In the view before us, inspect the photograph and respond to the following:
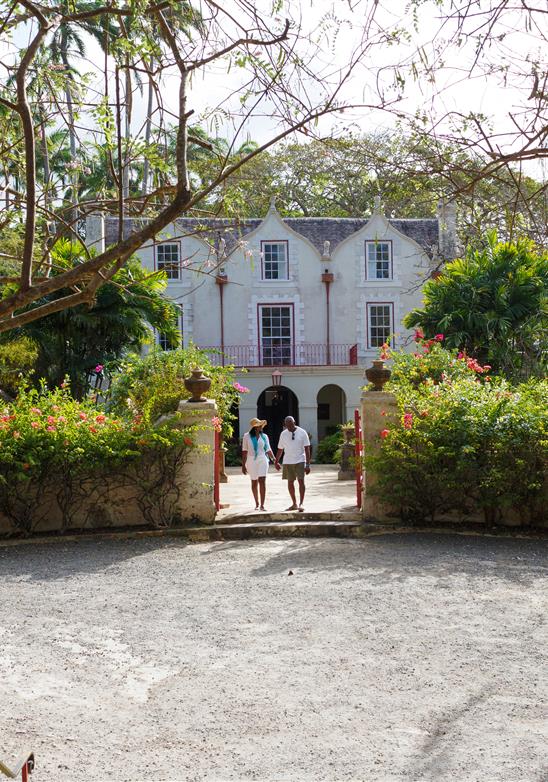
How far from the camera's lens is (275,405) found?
31.2 meters

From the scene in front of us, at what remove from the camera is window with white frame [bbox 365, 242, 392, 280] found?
30.5 m

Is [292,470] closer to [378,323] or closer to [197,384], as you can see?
[197,384]

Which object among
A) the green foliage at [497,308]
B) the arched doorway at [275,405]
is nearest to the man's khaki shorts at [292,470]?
the green foliage at [497,308]

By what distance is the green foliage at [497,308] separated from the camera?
18938 mm

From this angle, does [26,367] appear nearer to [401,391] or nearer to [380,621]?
[401,391]

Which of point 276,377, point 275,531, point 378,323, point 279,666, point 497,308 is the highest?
point 378,323

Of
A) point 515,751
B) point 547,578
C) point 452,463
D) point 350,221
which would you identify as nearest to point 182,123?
point 515,751

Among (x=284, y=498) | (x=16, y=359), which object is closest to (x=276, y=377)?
(x=16, y=359)

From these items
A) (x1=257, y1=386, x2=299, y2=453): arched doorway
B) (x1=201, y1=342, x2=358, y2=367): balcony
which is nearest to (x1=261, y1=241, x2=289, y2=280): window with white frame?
(x1=201, y1=342, x2=358, y2=367): balcony

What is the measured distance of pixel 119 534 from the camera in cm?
1105

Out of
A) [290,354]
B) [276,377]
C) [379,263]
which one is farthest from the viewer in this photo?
[379,263]

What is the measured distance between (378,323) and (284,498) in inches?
667

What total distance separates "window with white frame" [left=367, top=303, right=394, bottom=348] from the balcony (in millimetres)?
830

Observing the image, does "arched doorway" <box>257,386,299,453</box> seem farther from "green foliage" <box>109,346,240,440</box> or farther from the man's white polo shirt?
the man's white polo shirt
